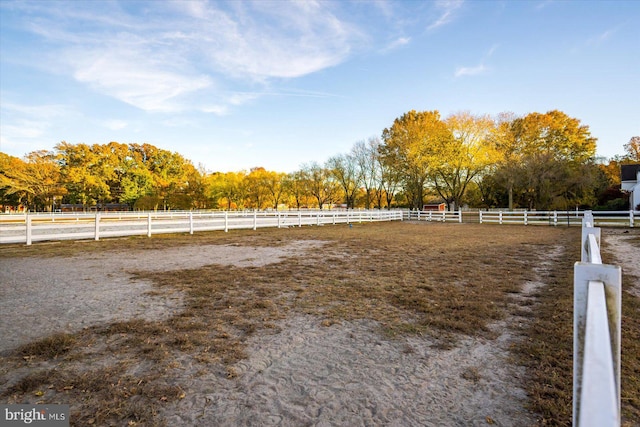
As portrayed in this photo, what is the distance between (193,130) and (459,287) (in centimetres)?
3752

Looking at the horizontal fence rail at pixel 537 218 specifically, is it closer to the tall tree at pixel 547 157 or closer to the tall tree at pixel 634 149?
the tall tree at pixel 547 157

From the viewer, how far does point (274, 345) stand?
10.6 ft

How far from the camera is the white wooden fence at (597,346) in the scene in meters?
0.92

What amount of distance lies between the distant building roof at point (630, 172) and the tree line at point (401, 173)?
1782 millimetres

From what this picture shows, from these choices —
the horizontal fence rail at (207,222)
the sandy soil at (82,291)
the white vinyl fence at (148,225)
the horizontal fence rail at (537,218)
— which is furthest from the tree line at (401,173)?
the sandy soil at (82,291)

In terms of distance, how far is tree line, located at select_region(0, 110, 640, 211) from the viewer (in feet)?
101

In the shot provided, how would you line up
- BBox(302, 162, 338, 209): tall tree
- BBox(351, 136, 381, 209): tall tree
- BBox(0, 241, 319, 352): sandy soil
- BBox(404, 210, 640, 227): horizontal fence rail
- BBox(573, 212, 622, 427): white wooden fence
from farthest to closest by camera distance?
BBox(302, 162, 338, 209): tall tree < BBox(351, 136, 381, 209): tall tree < BBox(404, 210, 640, 227): horizontal fence rail < BBox(0, 241, 319, 352): sandy soil < BBox(573, 212, 622, 427): white wooden fence

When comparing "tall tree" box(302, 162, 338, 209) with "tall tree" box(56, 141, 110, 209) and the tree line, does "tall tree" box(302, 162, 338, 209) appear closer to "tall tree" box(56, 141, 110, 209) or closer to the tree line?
the tree line

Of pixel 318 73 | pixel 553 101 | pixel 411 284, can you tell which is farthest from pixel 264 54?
pixel 553 101

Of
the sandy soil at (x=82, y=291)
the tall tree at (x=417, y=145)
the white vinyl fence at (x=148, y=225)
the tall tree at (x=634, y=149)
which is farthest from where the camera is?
the tall tree at (x=634, y=149)

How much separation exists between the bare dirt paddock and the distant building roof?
3939 centimetres

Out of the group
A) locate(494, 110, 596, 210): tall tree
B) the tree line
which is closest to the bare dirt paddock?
locate(494, 110, 596, 210): tall tree

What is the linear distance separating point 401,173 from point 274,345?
36.2 metres

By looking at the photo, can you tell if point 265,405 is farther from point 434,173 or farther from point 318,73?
point 434,173
